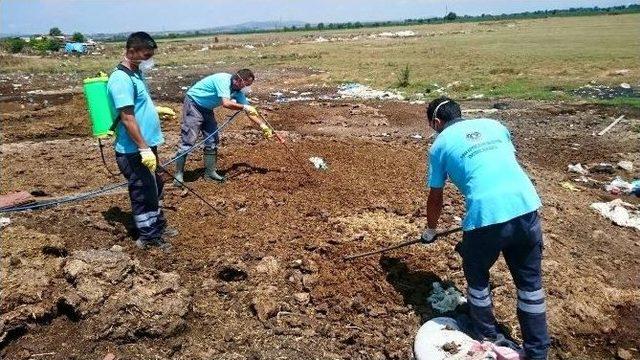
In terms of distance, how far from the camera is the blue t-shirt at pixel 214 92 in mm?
6164

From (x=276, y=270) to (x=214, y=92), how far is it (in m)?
2.97

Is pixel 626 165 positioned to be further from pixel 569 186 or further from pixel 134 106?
pixel 134 106

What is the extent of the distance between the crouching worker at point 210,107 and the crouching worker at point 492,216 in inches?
140

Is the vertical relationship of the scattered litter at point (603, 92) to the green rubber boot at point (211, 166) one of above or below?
below

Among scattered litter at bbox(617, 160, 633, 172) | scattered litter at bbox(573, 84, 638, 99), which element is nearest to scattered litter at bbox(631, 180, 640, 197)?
scattered litter at bbox(617, 160, 633, 172)

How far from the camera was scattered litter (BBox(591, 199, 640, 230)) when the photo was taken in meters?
5.86

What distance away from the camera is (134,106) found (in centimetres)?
424

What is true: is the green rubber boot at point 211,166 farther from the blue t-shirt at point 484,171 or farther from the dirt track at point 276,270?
the blue t-shirt at point 484,171

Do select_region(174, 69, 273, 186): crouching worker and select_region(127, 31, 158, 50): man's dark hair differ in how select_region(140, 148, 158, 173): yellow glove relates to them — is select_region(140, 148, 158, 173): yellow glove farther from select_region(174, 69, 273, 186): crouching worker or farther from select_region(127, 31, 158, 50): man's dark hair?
select_region(174, 69, 273, 186): crouching worker

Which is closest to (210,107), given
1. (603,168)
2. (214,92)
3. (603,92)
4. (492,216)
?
(214,92)

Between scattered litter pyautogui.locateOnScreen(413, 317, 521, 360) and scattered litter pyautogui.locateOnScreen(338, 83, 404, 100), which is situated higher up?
scattered litter pyautogui.locateOnScreen(413, 317, 521, 360)

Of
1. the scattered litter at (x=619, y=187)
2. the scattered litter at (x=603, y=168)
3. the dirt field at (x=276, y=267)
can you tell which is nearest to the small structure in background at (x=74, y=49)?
the dirt field at (x=276, y=267)

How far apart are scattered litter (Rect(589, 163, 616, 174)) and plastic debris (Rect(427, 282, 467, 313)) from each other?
17.4 feet

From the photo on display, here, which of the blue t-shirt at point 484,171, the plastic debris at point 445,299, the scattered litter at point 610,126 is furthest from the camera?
the scattered litter at point 610,126
